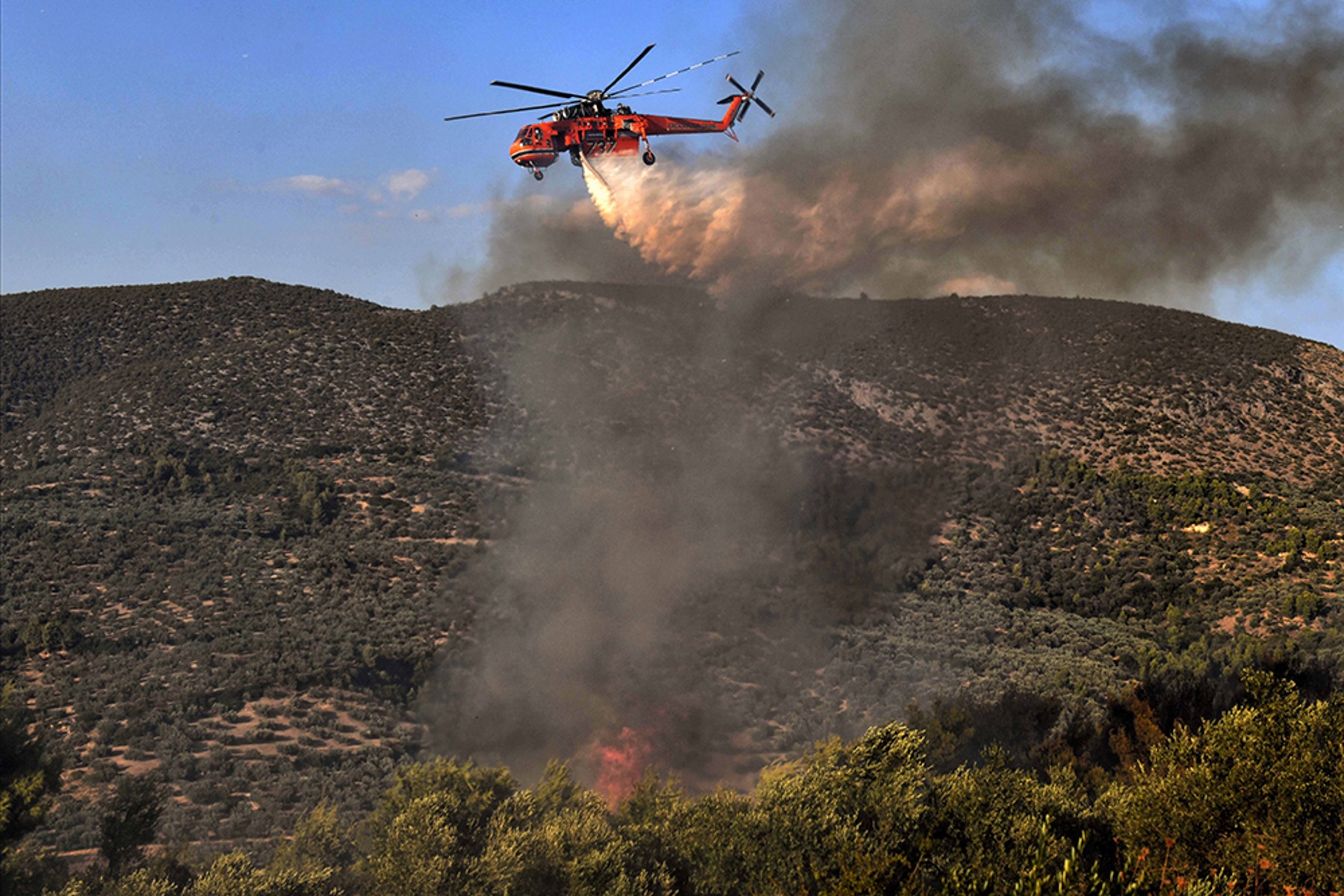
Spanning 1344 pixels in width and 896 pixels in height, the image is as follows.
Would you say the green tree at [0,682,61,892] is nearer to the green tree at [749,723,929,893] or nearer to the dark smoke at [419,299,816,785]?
the dark smoke at [419,299,816,785]

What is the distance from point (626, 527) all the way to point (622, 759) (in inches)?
1016

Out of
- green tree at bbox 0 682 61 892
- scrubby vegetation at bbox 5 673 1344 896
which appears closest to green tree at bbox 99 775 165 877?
scrubby vegetation at bbox 5 673 1344 896

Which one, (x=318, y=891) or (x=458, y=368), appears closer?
(x=318, y=891)

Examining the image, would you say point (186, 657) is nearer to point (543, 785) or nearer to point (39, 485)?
point (543, 785)

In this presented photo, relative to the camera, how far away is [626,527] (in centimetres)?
6353

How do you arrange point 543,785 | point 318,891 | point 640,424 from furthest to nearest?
point 640,424, point 543,785, point 318,891

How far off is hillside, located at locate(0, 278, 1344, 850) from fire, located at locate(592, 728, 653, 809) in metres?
0.60

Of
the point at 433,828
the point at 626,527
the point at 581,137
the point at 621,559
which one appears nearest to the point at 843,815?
the point at 433,828

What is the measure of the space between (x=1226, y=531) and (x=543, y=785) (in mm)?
51053

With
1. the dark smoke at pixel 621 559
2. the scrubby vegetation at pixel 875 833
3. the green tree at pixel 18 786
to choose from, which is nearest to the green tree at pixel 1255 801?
the scrubby vegetation at pixel 875 833

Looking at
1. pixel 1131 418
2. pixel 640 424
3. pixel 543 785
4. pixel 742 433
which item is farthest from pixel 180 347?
pixel 1131 418

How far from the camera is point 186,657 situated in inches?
1738

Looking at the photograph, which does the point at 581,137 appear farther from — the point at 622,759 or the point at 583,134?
the point at 622,759

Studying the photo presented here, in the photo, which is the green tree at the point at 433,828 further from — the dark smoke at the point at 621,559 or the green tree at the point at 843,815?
the dark smoke at the point at 621,559
